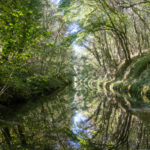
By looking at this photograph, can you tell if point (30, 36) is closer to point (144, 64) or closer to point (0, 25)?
point (0, 25)

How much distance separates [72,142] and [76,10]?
1220 centimetres

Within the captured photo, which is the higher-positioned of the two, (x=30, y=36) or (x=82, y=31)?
(x=82, y=31)

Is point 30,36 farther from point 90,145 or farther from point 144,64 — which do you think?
point 144,64

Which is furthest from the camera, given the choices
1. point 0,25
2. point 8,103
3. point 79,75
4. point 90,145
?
point 79,75

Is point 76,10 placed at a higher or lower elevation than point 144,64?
higher

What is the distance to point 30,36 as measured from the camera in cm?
519

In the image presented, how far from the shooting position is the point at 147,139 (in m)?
2.52

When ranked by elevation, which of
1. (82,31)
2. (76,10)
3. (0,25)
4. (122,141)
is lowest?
(122,141)

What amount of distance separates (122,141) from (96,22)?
39.4 feet

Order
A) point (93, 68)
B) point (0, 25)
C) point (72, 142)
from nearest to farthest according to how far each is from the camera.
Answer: point (72, 142), point (0, 25), point (93, 68)

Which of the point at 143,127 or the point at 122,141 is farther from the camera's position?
the point at 143,127

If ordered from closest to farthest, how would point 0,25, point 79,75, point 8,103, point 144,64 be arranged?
point 0,25 < point 8,103 < point 144,64 < point 79,75

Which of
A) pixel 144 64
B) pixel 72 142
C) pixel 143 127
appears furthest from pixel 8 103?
pixel 144 64

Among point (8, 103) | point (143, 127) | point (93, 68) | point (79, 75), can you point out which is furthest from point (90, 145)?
point (79, 75)
